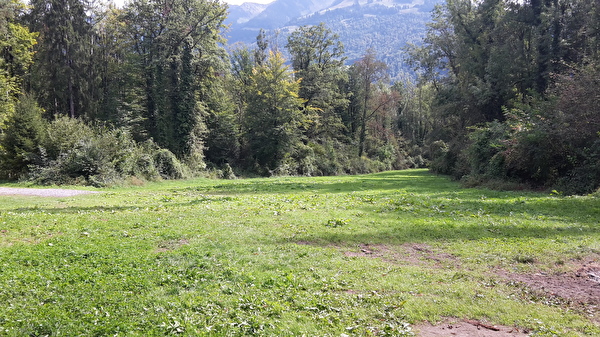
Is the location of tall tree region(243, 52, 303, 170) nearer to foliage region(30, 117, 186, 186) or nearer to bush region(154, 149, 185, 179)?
bush region(154, 149, 185, 179)

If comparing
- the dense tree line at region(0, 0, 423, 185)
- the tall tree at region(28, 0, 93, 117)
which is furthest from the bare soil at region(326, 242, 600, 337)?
the tall tree at region(28, 0, 93, 117)

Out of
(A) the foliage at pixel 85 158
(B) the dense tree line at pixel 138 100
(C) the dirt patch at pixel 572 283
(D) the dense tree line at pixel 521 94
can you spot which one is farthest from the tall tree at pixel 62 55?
(C) the dirt patch at pixel 572 283

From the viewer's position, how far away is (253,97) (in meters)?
43.6

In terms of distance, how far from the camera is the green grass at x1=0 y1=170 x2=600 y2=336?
500cm

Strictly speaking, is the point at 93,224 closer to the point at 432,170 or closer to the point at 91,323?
the point at 91,323

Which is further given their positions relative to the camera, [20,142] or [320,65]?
[320,65]

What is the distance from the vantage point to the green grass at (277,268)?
5.00 meters

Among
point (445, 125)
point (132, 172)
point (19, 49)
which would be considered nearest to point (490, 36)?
point (445, 125)

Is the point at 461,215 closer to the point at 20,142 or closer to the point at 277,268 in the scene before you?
the point at 277,268

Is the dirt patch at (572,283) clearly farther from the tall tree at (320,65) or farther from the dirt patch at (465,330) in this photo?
the tall tree at (320,65)

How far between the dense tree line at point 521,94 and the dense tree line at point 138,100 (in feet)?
61.6

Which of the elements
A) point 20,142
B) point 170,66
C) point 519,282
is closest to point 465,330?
point 519,282

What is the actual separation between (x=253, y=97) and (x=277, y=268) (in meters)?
38.5

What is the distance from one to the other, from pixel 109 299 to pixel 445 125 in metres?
38.2
